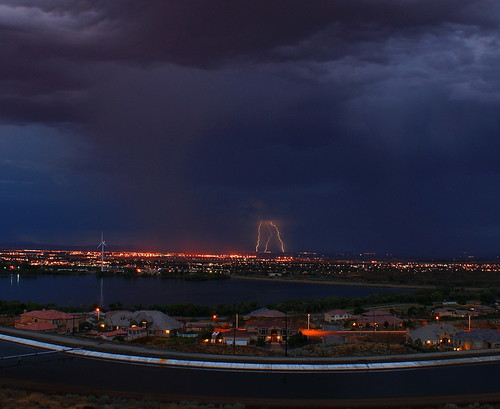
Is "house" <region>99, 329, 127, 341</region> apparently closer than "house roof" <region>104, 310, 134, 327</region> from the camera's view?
Yes

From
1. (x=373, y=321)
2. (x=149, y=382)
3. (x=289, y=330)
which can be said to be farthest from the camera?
(x=373, y=321)

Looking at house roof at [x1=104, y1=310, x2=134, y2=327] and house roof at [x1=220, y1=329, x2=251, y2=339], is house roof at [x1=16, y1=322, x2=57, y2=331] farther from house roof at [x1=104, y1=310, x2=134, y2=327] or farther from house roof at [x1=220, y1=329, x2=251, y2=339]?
house roof at [x1=220, y1=329, x2=251, y2=339]

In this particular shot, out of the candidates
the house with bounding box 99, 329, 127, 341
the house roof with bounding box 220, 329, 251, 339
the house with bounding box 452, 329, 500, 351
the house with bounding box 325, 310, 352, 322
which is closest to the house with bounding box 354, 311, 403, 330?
the house with bounding box 325, 310, 352, 322

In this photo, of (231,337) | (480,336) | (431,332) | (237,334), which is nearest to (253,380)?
(231,337)

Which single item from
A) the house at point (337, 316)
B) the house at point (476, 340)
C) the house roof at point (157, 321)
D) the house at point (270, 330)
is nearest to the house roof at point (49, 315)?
the house roof at point (157, 321)

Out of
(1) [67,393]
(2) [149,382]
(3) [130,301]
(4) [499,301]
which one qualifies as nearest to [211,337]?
(2) [149,382]

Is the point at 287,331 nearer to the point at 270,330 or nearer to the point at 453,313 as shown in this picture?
the point at 270,330

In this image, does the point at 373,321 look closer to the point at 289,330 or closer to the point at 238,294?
the point at 289,330
